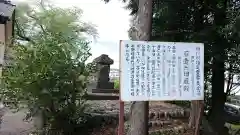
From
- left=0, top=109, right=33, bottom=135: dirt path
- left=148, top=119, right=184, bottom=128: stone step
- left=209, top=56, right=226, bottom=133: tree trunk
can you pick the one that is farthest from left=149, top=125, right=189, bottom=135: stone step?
left=0, top=109, right=33, bottom=135: dirt path

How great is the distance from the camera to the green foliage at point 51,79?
6766 millimetres

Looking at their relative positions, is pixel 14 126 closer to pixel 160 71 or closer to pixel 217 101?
pixel 160 71

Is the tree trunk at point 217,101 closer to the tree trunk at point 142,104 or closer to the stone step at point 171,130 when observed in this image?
the stone step at point 171,130

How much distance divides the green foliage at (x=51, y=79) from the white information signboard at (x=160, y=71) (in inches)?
101

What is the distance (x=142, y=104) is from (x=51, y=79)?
2260mm

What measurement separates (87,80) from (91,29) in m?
12.8

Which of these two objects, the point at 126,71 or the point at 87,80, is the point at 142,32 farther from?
the point at 87,80

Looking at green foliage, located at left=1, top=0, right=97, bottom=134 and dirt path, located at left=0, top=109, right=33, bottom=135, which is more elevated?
green foliage, located at left=1, top=0, right=97, bottom=134

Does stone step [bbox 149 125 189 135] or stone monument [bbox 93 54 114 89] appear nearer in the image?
stone step [bbox 149 125 189 135]

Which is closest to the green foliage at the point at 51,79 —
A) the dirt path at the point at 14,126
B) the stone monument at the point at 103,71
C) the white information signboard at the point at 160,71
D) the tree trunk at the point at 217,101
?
the dirt path at the point at 14,126

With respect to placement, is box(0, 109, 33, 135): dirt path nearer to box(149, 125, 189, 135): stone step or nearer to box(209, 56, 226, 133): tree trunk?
box(149, 125, 189, 135): stone step

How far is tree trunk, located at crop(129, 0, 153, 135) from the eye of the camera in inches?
222

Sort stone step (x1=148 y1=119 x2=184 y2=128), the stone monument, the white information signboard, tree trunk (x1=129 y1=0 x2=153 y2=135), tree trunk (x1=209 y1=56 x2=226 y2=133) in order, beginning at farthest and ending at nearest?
the stone monument < tree trunk (x1=209 y1=56 x2=226 y2=133) < stone step (x1=148 y1=119 x2=184 y2=128) < tree trunk (x1=129 y1=0 x2=153 y2=135) < the white information signboard

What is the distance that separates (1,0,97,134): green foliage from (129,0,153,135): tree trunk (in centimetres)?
200
